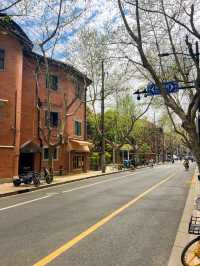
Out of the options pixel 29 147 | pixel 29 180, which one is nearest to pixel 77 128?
pixel 29 147

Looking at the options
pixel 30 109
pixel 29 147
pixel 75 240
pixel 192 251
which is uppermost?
pixel 30 109

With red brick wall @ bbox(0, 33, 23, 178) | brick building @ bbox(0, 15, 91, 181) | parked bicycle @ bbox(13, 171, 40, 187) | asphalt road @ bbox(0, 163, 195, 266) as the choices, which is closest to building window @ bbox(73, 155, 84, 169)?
brick building @ bbox(0, 15, 91, 181)

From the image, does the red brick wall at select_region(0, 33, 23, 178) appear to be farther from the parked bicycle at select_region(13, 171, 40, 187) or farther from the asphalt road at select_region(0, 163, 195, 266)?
the asphalt road at select_region(0, 163, 195, 266)

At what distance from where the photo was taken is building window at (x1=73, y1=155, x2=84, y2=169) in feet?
120

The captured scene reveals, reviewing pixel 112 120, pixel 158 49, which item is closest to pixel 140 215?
pixel 158 49

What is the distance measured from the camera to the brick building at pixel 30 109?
25.2 m

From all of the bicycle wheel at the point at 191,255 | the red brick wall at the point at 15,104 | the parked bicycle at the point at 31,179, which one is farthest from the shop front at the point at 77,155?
the bicycle wheel at the point at 191,255

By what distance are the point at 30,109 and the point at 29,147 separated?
3.95 metres

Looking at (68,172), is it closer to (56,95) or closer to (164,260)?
(56,95)

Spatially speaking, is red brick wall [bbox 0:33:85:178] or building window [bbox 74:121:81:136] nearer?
red brick wall [bbox 0:33:85:178]

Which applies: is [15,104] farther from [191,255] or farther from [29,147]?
[191,255]

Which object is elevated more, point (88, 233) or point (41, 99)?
point (41, 99)

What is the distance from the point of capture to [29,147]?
27922 millimetres

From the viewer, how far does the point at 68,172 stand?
3472cm
